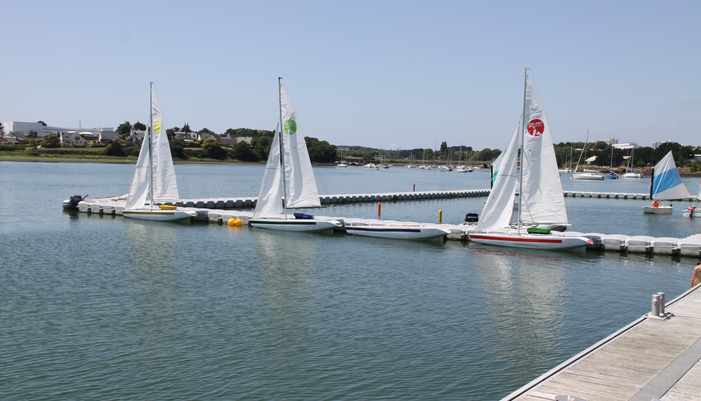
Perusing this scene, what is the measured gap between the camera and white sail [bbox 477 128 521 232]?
141ft

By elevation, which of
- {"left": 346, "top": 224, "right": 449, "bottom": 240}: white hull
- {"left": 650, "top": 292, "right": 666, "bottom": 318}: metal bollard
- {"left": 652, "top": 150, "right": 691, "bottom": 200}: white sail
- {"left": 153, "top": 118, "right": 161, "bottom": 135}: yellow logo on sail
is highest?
{"left": 153, "top": 118, "right": 161, "bottom": 135}: yellow logo on sail

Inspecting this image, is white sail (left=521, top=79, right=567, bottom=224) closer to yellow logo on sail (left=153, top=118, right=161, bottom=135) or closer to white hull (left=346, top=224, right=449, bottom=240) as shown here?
white hull (left=346, top=224, right=449, bottom=240)

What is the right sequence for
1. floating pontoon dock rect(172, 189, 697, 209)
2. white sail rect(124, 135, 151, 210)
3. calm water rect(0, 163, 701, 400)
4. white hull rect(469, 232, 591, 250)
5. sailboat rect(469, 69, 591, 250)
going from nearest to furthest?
calm water rect(0, 163, 701, 400)
sailboat rect(469, 69, 591, 250)
white hull rect(469, 232, 591, 250)
white sail rect(124, 135, 151, 210)
floating pontoon dock rect(172, 189, 697, 209)

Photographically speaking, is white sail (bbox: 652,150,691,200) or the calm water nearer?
the calm water

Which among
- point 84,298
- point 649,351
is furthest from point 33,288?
point 649,351

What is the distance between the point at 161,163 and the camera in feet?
183

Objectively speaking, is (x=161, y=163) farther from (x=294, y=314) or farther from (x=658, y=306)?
(x=658, y=306)

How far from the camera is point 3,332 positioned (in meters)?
22.6

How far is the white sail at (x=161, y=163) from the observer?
182 ft

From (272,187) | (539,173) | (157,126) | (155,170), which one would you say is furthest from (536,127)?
(155,170)

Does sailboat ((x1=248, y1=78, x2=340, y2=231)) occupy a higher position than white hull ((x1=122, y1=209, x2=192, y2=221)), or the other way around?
sailboat ((x1=248, y1=78, x2=340, y2=231))

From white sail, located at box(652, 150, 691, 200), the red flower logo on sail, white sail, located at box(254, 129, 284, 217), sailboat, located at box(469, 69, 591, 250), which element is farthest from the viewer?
white sail, located at box(652, 150, 691, 200)

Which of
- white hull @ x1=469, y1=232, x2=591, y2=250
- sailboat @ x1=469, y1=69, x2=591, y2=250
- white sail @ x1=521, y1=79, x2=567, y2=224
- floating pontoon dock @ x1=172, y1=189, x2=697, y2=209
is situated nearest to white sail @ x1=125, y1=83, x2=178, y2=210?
floating pontoon dock @ x1=172, y1=189, x2=697, y2=209

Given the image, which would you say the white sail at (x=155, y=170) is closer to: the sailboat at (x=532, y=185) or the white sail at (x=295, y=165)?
the white sail at (x=295, y=165)
